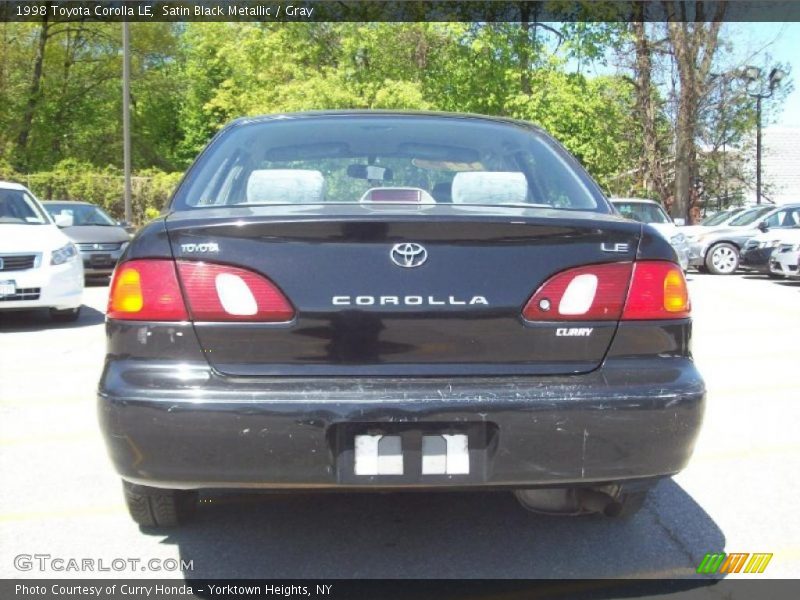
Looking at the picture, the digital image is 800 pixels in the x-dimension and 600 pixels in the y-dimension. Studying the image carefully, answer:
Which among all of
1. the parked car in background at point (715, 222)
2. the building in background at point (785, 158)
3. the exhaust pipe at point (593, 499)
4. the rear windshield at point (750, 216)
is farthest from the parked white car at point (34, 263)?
the building in background at point (785, 158)

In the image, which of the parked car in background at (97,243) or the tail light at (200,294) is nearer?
the tail light at (200,294)

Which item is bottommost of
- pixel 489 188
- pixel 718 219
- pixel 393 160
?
pixel 718 219

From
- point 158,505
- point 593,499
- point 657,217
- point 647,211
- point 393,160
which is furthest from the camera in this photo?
point 647,211

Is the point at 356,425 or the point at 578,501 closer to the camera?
the point at 356,425

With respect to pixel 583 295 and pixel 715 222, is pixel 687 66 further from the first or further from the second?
pixel 583 295

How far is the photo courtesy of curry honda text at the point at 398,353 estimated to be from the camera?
115 inches

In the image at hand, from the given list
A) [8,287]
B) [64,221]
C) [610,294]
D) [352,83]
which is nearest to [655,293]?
[610,294]

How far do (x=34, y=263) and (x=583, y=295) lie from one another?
8287 mm

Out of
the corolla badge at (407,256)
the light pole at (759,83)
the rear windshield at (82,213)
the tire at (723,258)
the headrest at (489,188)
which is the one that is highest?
the light pole at (759,83)

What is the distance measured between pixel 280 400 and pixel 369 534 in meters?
1.08

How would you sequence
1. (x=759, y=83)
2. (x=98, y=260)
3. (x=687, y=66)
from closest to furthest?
(x=98, y=260), (x=687, y=66), (x=759, y=83)

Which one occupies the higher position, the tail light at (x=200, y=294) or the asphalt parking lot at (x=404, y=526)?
the tail light at (x=200, y=294)

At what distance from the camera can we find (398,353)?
3021 millimetres

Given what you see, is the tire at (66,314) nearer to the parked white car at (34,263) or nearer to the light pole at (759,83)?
the parked white car at (34,263)
